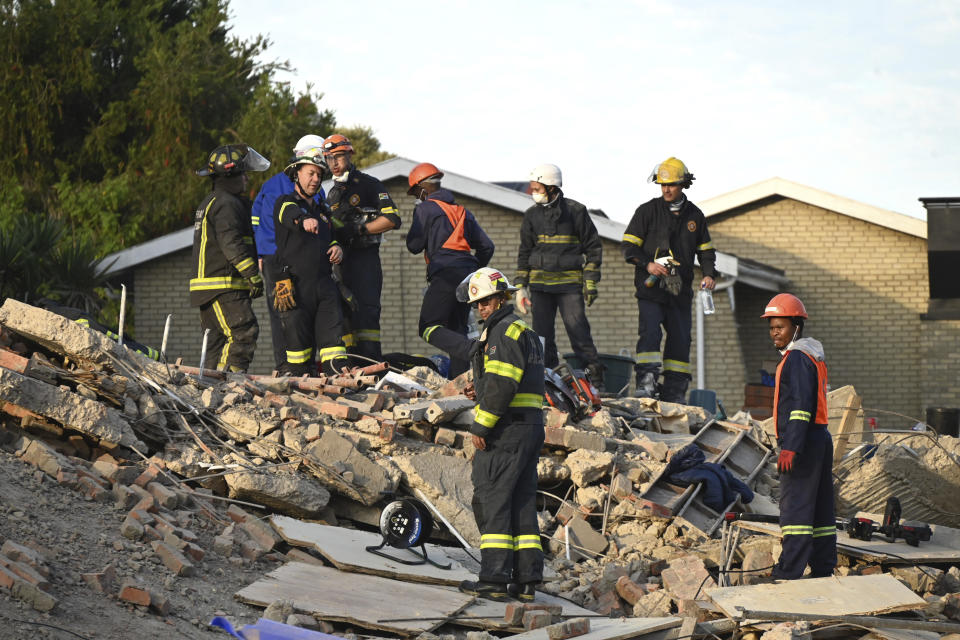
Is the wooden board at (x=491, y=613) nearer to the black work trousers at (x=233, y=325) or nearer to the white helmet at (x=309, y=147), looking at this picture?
the black work trousers at (x=233, y=325)

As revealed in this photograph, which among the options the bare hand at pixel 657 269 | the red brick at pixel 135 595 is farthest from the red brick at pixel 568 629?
the bare hand at pixel 657 269

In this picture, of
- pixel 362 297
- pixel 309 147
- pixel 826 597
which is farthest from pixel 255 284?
pixel 826 597

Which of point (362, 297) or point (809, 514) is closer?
point (809, 514)

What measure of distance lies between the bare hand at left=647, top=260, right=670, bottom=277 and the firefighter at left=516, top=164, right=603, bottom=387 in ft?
1.62

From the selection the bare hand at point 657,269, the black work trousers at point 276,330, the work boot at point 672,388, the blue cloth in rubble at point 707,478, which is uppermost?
the bare hand at point 657,269

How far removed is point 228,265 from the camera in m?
9.67

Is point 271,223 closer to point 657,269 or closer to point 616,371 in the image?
point 657,269

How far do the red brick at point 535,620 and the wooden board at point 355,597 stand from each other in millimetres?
378

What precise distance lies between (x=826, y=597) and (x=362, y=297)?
5.35 m

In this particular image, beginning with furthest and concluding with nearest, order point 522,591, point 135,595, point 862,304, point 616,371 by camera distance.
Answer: point 862,304 → point 616,371 → point 522,591 → point 135,595

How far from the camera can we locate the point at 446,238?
10664 mm

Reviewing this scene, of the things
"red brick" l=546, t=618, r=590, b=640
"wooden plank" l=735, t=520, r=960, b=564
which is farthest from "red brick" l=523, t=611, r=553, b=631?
"wooden plank" l=735, t=520, r=960, b=564

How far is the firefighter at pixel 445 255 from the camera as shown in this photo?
10469 mm

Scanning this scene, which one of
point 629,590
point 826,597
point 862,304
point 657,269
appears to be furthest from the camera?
point 862,304
